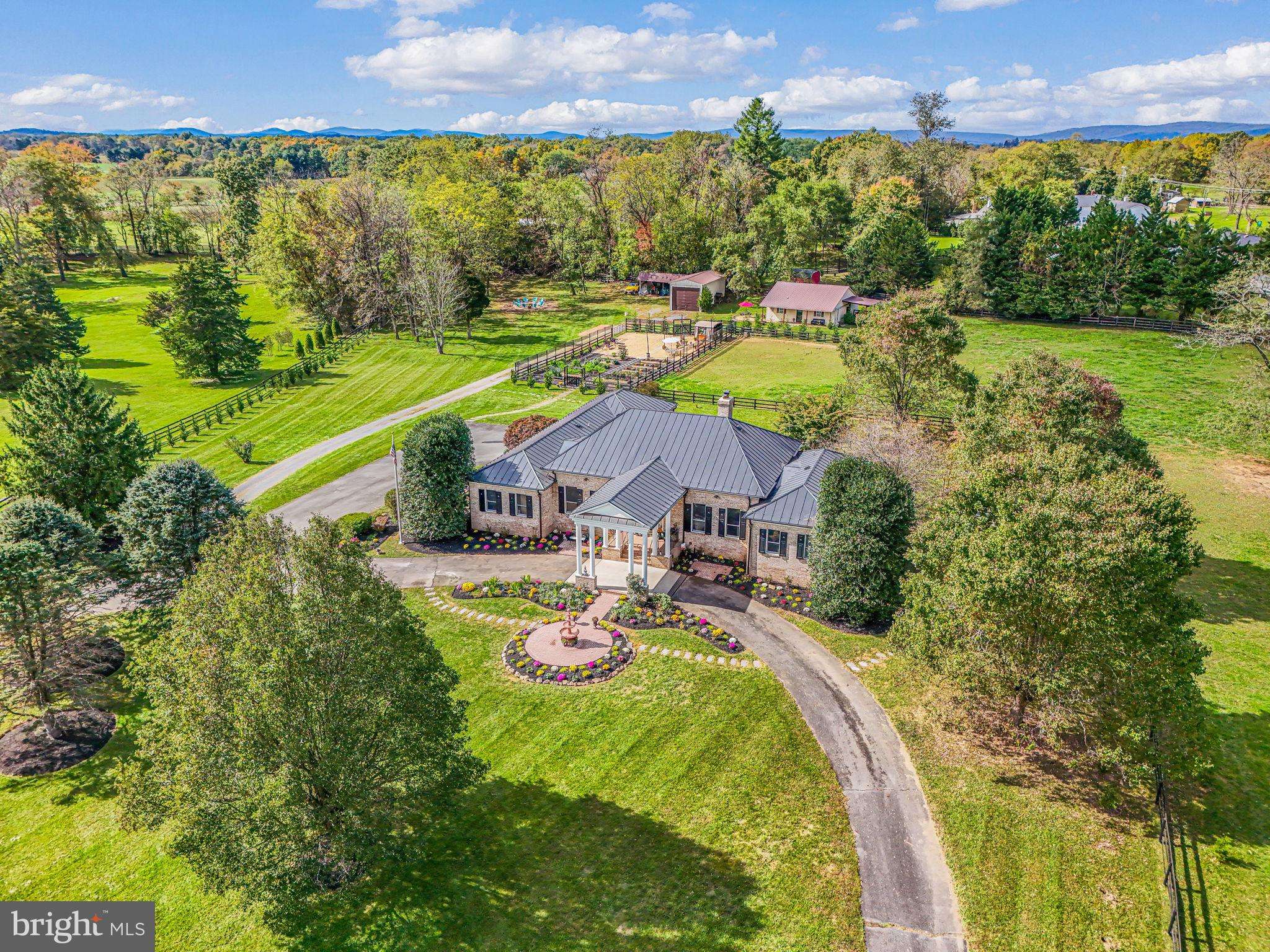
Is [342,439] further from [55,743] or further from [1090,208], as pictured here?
[1090,208]

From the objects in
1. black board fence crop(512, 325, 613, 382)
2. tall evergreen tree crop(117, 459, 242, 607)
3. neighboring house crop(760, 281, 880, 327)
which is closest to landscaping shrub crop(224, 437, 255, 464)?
tall evergreen tree crop(117, 459, 242, 607)

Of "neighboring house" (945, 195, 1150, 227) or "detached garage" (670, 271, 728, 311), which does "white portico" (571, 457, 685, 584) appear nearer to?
"detached garage" (670, 271, 728, 311)

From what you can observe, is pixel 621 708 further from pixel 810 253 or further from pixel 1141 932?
pixel 810 253

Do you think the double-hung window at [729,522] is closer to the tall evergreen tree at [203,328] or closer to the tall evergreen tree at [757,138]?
the tall evergreen tree at [203,328]

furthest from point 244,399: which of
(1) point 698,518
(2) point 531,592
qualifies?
(1) point 698,518

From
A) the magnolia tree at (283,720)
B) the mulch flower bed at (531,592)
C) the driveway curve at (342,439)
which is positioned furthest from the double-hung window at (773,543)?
the driveway curve at (342,439)
